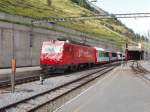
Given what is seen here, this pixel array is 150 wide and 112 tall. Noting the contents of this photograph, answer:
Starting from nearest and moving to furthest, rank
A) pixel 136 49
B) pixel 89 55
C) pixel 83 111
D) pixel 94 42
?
1. pixel 83 111
2. pixel 89 55
3. pixel 94 42
4. pixel 136 49

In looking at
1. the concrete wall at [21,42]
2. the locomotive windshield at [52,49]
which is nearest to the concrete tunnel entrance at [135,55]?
the concrete wall at [21,42]

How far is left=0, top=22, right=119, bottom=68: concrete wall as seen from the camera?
157ft

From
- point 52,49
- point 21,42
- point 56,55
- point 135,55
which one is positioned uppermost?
point 21,42

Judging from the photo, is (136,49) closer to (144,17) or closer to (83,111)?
(144,17)

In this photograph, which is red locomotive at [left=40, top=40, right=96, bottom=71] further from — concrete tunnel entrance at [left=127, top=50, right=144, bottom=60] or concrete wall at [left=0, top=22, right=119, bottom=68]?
concrete tunnel entrance at [left=127, top=50, right=144, bottom=60]

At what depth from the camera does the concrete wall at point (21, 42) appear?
1887 inches

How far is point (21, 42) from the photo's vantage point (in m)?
53.0

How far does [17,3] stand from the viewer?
95312mm

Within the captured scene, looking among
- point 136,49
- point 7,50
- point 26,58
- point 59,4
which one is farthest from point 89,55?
point 59,4

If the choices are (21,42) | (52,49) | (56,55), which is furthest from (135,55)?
(56,55)

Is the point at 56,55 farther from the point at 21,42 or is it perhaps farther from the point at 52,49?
the point at 21,42

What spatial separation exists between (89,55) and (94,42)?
4529 centimetres

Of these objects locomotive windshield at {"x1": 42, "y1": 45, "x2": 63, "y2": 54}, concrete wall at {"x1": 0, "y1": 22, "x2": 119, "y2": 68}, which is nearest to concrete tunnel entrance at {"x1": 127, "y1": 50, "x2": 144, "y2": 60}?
concrete wall at {"x1": 0, "y1": 22, "x2": 119, "y2": 68}

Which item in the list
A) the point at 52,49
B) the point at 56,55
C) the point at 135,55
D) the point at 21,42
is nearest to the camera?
the point at 56,55
